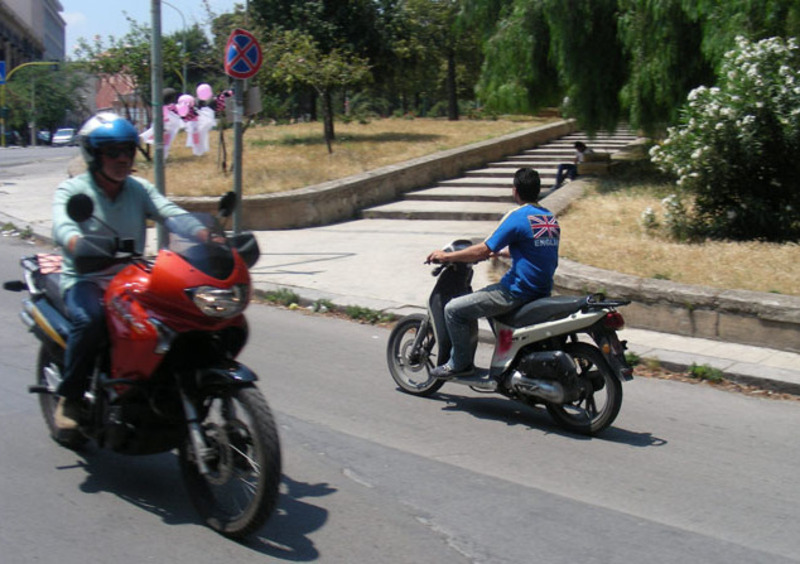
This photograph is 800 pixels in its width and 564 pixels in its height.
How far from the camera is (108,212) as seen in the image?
4.67 m

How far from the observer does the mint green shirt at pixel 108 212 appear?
4.45 m

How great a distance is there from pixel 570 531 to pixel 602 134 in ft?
73.3

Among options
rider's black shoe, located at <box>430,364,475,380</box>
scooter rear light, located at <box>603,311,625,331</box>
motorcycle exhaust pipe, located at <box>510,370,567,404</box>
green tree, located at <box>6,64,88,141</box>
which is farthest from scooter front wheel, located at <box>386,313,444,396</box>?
green tree, located at <box>6,64,88,141</box>

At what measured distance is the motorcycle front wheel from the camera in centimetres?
377

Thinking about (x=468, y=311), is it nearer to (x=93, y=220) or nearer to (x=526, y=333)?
(x=526, y=333)

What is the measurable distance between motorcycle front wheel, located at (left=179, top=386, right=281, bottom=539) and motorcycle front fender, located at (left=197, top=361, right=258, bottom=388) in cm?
5

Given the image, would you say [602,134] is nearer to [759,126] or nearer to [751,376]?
[759,126]

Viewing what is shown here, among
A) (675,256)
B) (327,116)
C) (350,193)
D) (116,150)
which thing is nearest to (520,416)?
(116,150)

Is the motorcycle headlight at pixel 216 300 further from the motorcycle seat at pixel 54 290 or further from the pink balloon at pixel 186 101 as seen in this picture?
the pink balloon at pixel 186 101

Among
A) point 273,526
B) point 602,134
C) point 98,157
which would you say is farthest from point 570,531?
point 602,134

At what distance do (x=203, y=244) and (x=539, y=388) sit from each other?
275cm

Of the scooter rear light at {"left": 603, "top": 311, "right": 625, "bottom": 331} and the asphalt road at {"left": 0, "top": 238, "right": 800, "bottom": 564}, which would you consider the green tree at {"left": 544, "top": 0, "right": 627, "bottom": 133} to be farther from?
the scooter rear light at {"left": 603, "top": 311, "right": 625, "bottom": 331}

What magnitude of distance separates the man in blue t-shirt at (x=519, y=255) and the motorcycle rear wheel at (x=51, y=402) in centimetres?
253

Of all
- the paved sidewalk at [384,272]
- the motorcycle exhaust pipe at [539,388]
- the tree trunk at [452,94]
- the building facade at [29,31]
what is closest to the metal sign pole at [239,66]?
the paved sidewalk at [384,272]
